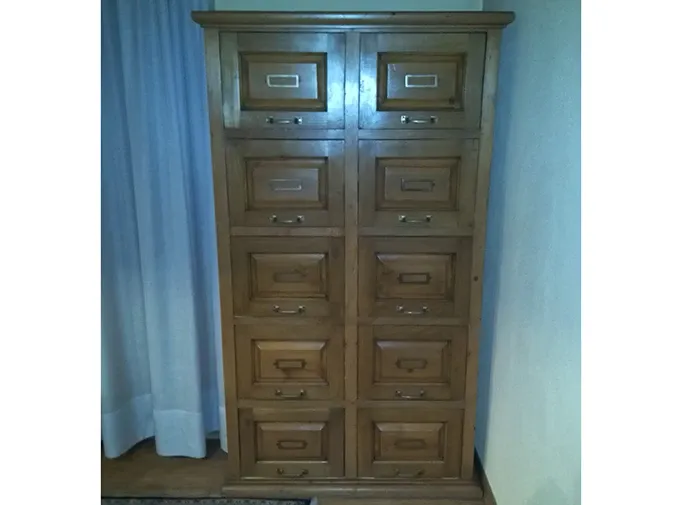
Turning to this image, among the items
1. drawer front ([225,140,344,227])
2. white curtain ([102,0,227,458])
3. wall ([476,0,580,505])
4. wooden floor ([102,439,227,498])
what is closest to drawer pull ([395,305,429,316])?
wall ([476,0,580,505])

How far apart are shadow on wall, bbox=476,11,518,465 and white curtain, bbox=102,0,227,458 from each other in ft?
3.79

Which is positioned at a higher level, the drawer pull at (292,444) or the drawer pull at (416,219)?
the drawer pull at (416,219)

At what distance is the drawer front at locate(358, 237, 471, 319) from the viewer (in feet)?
6.53

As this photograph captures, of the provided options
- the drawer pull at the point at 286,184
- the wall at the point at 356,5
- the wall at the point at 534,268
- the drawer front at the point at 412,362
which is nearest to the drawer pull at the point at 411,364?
the drawer front at the point at 412,362

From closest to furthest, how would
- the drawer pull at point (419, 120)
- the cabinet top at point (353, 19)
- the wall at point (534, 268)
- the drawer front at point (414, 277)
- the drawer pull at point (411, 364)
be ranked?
the wall at point (534, 268) < the cabinet top at point (353, 19) < the drawer pull at point (419, 120) < the drawer front at point (414, 277) < the drawer pull at point (411, 364)

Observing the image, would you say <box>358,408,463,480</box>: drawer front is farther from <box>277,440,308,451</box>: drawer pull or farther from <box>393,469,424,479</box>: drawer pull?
<box>277,440,308,451</box>: drawer pull

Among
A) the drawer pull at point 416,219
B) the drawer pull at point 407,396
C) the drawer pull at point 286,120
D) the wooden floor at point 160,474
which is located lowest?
the wooden floor at point 160,474

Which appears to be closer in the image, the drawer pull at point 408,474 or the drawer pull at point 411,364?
the drawer pull at point 411,364

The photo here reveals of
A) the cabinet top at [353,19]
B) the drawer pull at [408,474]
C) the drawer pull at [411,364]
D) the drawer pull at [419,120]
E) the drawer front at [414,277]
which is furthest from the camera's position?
the drawer pull at [408,474]

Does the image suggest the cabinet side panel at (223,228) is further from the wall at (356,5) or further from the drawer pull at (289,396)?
the wall at (356,5)

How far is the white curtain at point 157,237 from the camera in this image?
2221 mm
